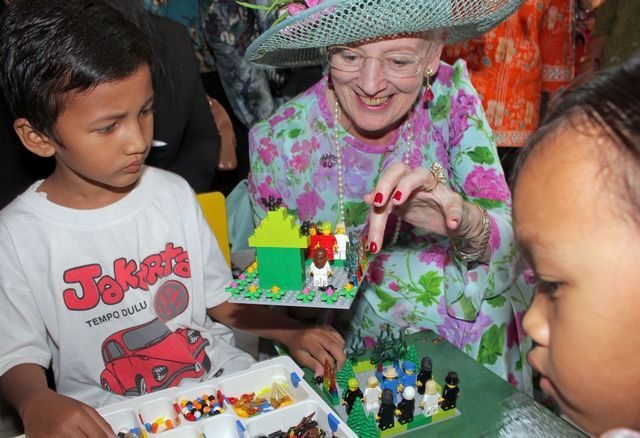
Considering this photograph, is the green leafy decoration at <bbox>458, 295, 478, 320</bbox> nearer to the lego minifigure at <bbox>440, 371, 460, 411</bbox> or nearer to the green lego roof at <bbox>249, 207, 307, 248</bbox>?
the lego minifigure at <bbox>440, 371, 460, 411</bbox>

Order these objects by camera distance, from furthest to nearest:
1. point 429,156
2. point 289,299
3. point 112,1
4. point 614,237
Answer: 1. point 429,156
2. point 112,1
3. point 289,299
4. point 614,237

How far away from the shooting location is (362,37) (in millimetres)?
1384

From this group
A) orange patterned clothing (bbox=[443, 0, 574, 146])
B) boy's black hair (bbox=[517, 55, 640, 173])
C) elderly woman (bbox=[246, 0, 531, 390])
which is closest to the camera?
boy's black hair (bbox=[517, 55, 640, 173])

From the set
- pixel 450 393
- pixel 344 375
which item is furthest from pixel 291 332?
pixel 450 393

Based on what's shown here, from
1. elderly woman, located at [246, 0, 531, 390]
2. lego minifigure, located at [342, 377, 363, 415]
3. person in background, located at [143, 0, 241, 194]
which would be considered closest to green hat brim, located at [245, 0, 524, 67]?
elderly woman, located at [246, 0, 531, 390]

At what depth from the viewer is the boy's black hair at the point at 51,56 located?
1.23m

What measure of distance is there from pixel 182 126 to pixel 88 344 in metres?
0.85

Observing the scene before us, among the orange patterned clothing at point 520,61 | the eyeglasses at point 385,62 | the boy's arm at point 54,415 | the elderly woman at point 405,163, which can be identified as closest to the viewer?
the boy's arm at point 54,415

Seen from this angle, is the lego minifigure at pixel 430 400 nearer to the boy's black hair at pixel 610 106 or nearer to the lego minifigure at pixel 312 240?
the lego minifigure at pixel 312 240

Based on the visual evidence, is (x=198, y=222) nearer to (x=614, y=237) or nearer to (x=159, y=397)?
(x=159, y=397)

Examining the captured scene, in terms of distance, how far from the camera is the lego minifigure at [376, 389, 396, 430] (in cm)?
107

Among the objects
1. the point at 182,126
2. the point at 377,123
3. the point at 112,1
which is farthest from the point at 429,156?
the point at 112,1

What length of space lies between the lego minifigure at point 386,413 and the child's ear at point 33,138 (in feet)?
3.05

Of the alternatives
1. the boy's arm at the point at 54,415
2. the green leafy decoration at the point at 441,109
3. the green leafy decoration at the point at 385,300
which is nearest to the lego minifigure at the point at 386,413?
the boy's arm at the point at 54,415
